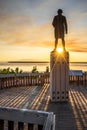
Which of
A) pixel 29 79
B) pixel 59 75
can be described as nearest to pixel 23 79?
pixel 29 79

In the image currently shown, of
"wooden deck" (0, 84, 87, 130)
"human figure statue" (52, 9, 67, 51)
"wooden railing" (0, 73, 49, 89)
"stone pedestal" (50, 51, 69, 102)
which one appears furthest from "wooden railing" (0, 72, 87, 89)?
"human figure statue" (52, 9, 67, 51)

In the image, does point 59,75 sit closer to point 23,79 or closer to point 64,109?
point 64,109

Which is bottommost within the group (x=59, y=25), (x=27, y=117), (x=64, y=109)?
(x=64, y=109)

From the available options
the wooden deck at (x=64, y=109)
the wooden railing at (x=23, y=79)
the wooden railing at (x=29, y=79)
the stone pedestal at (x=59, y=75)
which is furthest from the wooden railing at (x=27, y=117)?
the wooden railing at (x=23, y=79)

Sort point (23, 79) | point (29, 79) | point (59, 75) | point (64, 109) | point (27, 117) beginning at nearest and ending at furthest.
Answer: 1. point (27, 117)
2. point (64, 109)
3. point (59, 75)
4. point (23, 79)
5. point (29, 79)

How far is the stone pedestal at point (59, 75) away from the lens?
28.9 ft

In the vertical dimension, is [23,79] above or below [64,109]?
above

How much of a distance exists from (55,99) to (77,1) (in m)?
5.13

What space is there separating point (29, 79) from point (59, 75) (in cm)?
547

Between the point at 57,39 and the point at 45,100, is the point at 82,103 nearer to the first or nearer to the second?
the point at 45,100

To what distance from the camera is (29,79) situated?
14.2m

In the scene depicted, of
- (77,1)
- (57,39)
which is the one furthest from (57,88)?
(77,1)

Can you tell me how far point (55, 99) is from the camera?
8.77m

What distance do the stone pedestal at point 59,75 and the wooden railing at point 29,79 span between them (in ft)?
14.2
